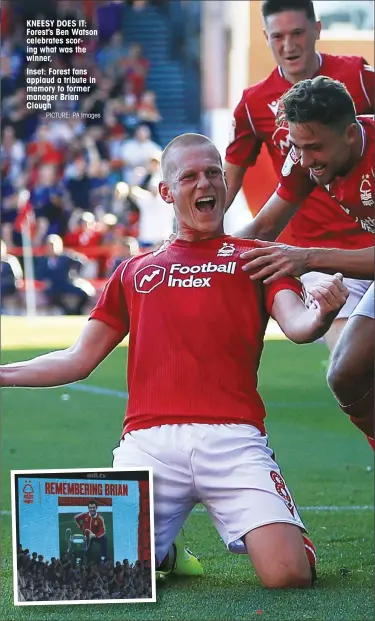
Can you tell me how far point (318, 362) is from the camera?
10.6 meters

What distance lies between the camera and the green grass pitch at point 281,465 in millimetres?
3416

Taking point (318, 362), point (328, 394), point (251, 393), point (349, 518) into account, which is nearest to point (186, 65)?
point (318, 362)

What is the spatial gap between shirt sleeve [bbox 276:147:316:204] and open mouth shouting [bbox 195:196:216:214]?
88 centimetres

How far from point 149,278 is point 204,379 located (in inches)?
13.9

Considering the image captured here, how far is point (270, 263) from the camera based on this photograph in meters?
3.71

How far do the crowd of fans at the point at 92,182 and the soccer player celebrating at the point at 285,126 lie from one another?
5.91 metres

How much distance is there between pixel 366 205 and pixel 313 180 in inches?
8.4

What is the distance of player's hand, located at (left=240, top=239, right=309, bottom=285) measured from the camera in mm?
3682

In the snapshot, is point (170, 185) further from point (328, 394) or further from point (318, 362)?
point (318, 362)

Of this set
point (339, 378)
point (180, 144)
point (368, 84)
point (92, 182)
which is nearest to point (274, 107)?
point (368, 84)

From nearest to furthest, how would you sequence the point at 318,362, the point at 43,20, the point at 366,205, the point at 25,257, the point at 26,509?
1. the point at 26,509
2. the point at 43,20
3. the point at 366,205
4. the point at 318,362
5. the point at 25,257

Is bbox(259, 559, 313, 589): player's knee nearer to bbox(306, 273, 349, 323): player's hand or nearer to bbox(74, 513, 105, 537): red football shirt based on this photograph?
bbox(74, 513, 105, 537): red football shirt

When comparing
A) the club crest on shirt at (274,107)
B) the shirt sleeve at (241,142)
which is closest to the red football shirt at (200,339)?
the club crest on shirt at (274,107)

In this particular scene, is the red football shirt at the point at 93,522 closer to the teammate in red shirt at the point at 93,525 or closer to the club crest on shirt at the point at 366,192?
the teammate in red shirt at the point at 93,525
